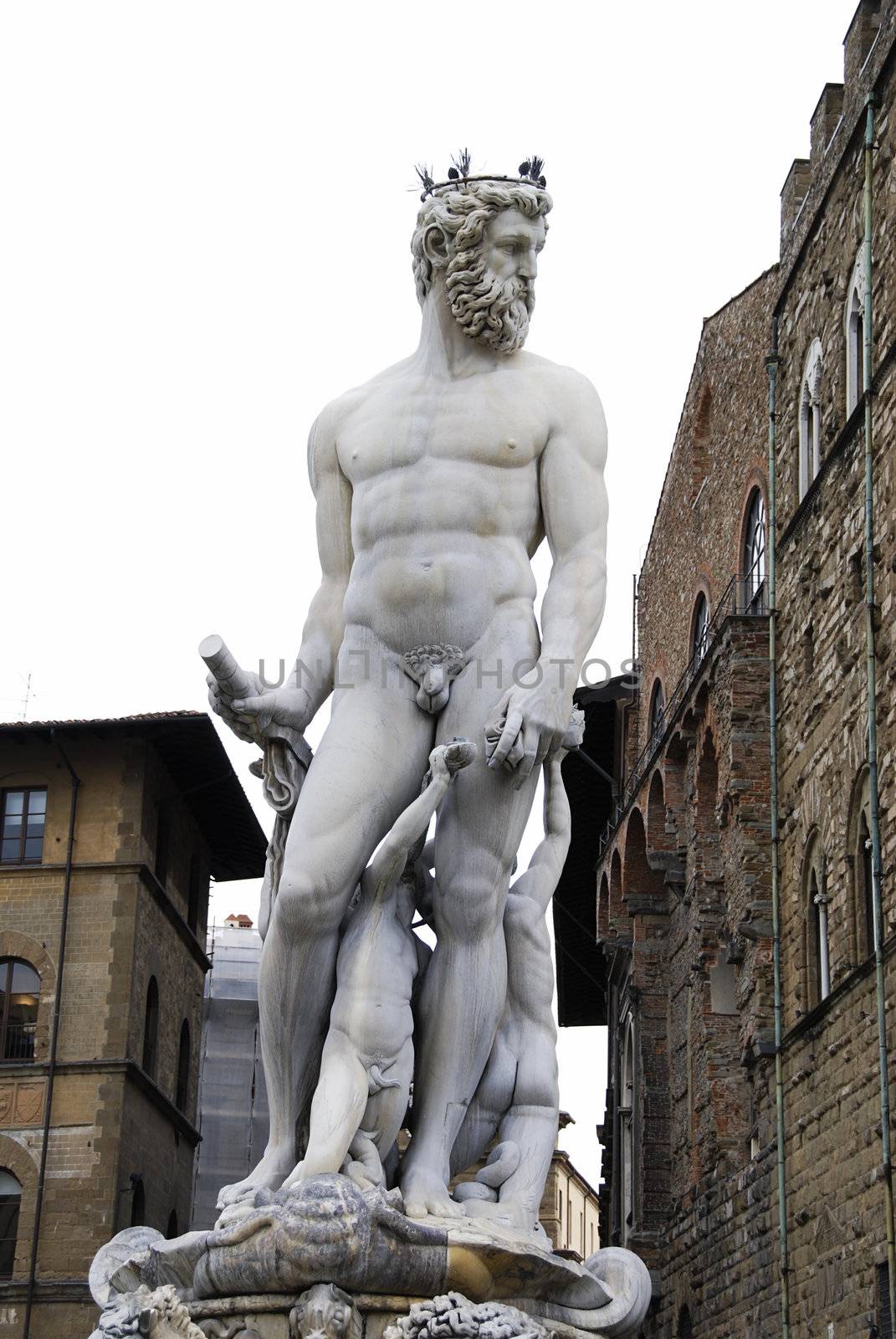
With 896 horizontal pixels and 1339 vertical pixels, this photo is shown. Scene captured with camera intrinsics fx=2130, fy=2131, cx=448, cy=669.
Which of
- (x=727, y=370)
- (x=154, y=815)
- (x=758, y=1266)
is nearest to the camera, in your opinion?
(x=758, y=1266)

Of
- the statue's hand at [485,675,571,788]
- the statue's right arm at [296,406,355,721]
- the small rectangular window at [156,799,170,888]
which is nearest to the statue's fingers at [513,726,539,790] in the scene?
the statue's hand at [485,675,571,788]

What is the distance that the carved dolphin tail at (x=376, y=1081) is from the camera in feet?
18.3

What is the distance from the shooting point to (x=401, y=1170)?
5711 mm

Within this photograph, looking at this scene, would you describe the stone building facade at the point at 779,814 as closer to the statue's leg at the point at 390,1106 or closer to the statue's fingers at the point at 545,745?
the statue's fingers at the point at 545,745

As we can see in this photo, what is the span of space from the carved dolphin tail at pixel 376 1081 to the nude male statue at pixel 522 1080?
0.38 meters

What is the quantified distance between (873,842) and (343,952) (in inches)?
551

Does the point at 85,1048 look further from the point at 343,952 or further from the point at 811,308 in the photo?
the point at 343,952

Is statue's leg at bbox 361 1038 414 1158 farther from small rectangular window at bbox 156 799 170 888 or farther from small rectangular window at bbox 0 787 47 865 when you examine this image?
small rectangular window at bbox 156 799 170 888

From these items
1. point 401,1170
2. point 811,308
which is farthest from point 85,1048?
point 401,1170

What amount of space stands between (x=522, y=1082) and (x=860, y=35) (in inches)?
752

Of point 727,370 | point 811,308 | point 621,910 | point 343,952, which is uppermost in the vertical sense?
point 727,370

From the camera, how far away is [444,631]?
239 inches

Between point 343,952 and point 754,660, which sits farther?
point 754,660

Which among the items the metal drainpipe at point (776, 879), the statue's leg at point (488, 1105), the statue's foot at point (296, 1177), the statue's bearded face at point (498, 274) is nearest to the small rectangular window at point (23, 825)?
the metal drainpipe at point (776, 879)
